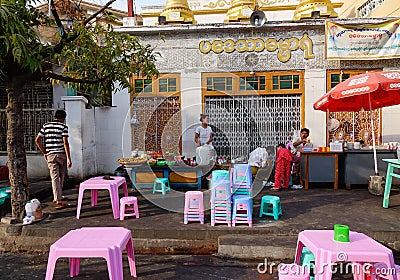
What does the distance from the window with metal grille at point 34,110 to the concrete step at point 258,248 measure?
6830mm

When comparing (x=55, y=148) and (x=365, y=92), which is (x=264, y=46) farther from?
(x=55, y=148)

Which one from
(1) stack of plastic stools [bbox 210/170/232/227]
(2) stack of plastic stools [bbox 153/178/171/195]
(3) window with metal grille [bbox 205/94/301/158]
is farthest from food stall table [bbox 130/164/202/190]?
(1) stack of plastic stools [bbox 210/170/232/227]

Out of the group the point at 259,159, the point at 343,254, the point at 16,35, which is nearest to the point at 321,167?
the point at 259,159

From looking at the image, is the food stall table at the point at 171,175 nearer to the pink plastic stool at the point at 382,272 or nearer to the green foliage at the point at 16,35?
the green foliage at the point at 16,35

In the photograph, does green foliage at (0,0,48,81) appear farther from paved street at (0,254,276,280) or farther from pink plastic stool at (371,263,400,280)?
pink plastic stool at (371,263,400,280)

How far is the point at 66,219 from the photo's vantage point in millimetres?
5008

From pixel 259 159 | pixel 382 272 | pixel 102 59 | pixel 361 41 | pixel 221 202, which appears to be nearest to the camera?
pixel 382 272

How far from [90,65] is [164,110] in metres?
3.29

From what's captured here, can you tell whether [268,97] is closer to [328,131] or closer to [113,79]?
[328,131]

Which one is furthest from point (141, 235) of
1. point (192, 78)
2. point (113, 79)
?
point (192, 78)

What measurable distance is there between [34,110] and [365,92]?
8159 mm

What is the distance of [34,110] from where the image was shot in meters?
8.94

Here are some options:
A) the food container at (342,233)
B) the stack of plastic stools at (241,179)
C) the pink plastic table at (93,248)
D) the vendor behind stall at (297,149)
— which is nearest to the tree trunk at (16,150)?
the pink plastic table at (93,248)

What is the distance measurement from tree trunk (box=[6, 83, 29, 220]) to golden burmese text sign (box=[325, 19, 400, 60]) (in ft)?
23.0
